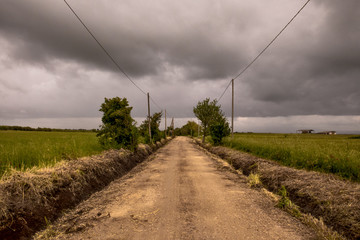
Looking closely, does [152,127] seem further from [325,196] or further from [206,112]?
[325,196]

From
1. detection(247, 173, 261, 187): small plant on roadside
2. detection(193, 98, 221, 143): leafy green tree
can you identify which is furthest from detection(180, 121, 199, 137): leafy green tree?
detection(247, 173, 261, 187): small plant on roadside

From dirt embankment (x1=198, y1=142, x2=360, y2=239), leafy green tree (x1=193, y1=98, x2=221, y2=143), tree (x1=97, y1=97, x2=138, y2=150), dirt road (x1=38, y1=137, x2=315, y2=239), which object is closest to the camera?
dirt road (x1=38, y1=137, x2=315, y2=239)

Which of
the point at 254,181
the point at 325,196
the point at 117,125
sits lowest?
the point at 254,181

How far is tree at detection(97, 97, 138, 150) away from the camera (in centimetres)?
1217

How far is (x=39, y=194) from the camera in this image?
4121mm

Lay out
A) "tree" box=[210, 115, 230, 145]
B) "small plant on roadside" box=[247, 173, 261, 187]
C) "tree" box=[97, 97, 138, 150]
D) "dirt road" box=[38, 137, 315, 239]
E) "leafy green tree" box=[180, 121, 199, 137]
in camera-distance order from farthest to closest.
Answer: "leafy green tree" box=[180, 121, 199, 137], "tree" box=[210, 115, 230, 145], "tree" box=[97, 97, 138, 150], "small plant on roadside" box=[247, 173, 261, 187], "dirt road" box=[38, 137, 315, 239]

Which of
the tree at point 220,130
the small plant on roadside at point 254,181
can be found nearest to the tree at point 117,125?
the small plant on roadside at point 254,181

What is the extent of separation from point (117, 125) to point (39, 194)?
8858 millimetres

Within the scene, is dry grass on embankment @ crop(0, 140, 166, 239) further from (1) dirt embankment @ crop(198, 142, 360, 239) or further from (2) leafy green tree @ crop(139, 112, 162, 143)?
(2) leafy green tree @ crop(139, 112, 162, 143)

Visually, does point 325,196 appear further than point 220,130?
No

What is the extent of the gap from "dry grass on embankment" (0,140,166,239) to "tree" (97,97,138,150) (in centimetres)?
565

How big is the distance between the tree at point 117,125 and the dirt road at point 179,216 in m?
6.76

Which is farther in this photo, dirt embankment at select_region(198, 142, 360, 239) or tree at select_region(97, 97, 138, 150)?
tree at select_region(97, 97, 138, 150)

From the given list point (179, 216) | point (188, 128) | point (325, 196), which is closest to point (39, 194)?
point (179, 216)
